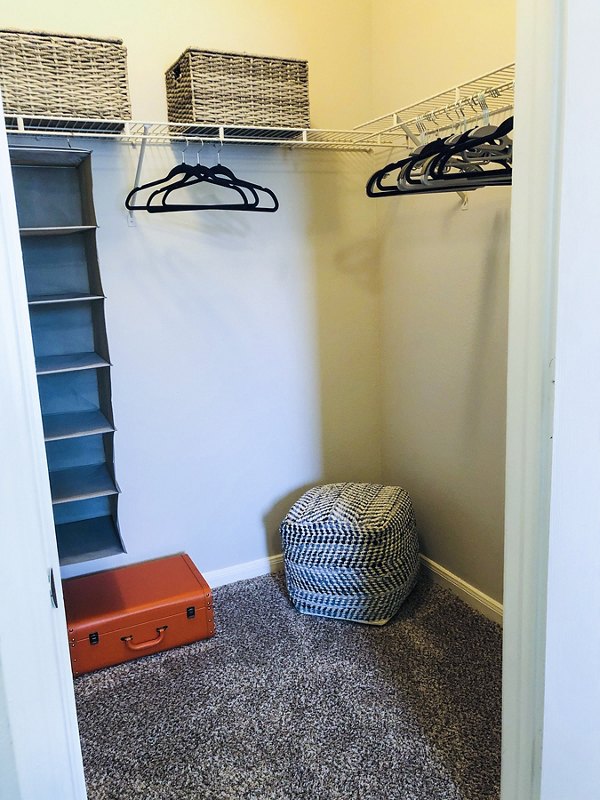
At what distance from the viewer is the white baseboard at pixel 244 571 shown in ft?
9.00

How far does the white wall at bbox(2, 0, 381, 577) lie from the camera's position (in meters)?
2.38

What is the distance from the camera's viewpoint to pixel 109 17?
2.25 meters

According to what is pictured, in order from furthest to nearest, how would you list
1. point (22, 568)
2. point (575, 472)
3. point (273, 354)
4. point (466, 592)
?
point (273, 354)
point (466, 592)
point (575, 472)
point (22, 568)

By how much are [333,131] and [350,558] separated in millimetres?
1423

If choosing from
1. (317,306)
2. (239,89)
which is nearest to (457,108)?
(239,89)

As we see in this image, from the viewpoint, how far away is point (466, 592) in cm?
254

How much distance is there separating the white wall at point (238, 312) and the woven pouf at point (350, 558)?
1.20 ft

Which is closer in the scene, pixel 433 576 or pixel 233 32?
pixel 233 32

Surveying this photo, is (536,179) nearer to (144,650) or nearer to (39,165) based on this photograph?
(39,165)

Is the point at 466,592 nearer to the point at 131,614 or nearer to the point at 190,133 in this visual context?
the point at 131,614

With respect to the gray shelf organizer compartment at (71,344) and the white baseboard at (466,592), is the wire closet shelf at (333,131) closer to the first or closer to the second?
the gray shelf organizer compartment at (71,344)

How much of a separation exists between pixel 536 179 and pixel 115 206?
64.4 inches

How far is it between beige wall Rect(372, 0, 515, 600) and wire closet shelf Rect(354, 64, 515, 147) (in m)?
0.05

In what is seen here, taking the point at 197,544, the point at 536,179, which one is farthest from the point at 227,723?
the point at 536,179
